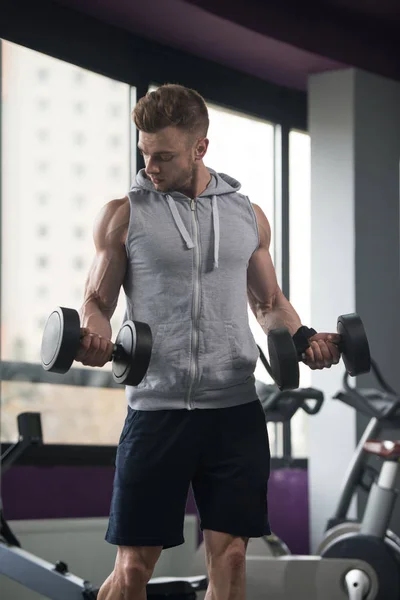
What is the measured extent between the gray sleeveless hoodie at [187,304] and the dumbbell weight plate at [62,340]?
19 cm

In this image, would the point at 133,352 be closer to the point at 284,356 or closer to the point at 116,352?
the point at 116,352

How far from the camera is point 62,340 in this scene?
207 centimetres

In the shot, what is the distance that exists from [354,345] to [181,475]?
48 cm

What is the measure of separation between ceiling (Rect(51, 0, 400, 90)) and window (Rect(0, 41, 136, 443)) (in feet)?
1.12

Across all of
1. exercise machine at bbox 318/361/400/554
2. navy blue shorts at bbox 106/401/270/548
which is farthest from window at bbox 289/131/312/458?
navy blue shorts at bbox 106/401/270/548

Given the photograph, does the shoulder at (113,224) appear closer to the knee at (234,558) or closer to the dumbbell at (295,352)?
the dumbbell at (295,352)

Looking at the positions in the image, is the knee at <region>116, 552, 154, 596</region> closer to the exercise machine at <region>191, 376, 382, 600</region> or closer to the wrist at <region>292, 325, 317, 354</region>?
the wrist at <region>292, 325, 317, 354</region>

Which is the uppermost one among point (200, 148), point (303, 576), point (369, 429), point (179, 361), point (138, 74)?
point (138, 74)

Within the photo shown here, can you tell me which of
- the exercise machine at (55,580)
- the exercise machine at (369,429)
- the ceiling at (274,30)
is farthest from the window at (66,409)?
the ceiling at (274,30)

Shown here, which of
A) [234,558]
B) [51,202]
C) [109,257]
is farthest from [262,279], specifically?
[51,202]

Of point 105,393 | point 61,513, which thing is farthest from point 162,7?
point 61,513

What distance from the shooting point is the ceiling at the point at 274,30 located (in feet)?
14.2

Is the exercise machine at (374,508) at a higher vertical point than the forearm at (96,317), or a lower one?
lower

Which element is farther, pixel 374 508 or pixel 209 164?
pixel 209 164
